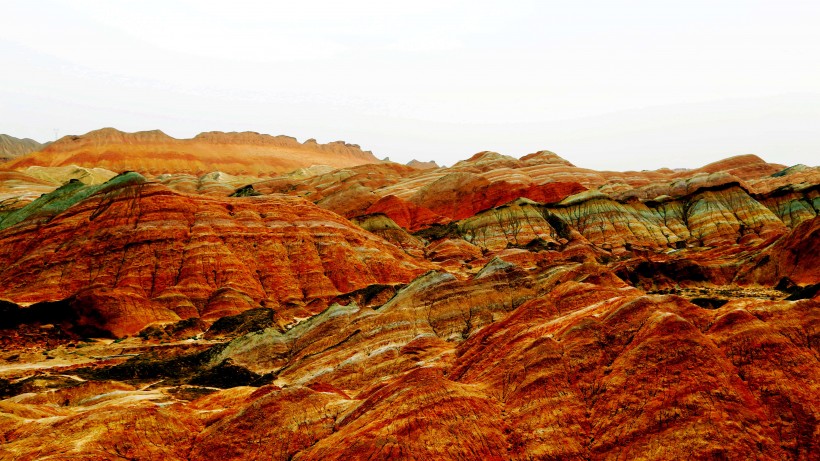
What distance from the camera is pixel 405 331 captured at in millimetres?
37125

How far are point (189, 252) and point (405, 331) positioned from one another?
37999mm

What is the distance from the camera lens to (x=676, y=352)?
19234 millimetres

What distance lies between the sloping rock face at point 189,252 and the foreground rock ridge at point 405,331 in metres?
0.26

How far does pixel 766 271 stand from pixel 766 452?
3881cm

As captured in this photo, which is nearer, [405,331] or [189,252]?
[405,331]

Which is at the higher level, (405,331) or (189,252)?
(189,252)

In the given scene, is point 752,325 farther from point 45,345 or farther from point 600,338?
point 45,345

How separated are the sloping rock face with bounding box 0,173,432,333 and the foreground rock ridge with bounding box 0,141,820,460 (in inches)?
10.4

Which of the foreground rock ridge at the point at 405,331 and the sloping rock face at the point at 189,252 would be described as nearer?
the foreground rock ridge at the point at 405,331

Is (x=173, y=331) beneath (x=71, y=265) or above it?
beneath

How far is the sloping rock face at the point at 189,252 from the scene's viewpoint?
63.3 metres

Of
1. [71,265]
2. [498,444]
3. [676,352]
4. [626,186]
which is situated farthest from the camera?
[626,186]

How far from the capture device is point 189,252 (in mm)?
67062

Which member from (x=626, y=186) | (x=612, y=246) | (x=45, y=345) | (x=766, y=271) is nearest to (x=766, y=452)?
(x=766, y=271)
